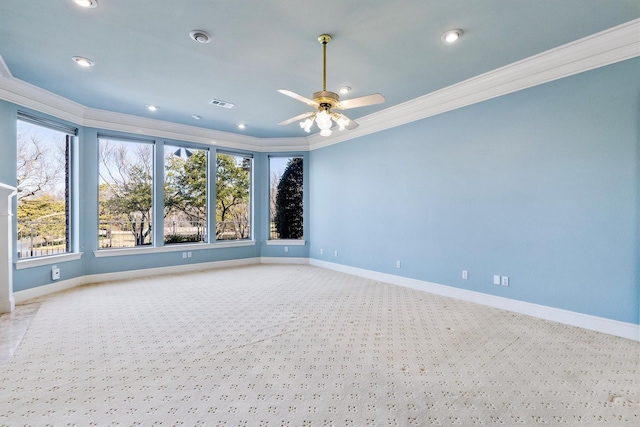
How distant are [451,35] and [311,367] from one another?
3329 mm

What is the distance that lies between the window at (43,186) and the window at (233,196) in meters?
2.63

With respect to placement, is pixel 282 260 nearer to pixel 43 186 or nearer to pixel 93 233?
pixel 93 233

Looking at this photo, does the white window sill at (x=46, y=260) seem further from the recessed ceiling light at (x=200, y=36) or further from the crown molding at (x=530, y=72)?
the crown molding at (x=530, y=72)

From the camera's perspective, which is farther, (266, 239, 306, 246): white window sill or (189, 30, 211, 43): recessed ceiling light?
(266, 239, 306, 246): white window sill

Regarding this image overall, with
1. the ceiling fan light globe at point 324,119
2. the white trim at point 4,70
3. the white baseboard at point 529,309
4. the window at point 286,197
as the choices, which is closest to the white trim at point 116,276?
the window at point 286,197

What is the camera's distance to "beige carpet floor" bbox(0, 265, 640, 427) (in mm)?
1945

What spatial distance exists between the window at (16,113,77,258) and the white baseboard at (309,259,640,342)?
17.7 ft

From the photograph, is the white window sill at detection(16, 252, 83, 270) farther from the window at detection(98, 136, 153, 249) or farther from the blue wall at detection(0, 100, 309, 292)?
the window at detection(98, 136, 153, 249)

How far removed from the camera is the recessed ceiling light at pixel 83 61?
3.50m

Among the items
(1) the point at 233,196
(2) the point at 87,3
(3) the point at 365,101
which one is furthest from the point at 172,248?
(3) the point at 365,101

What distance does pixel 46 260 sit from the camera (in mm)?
4676

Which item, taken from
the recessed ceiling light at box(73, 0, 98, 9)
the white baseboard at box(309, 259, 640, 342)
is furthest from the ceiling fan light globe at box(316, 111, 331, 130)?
the white baseboard at box(309, 259, 640, 342)

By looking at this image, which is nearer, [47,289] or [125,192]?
A: [47,289]

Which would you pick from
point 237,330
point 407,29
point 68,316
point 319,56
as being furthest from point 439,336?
point 68,316
